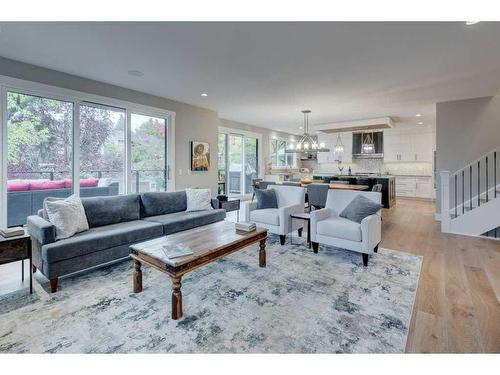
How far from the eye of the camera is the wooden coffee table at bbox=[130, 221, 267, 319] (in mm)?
2088

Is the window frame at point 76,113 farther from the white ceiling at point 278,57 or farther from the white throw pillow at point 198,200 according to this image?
the white throw pillow at point 198,200

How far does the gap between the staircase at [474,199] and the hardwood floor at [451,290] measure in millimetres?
302

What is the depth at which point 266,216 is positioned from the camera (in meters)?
4.20

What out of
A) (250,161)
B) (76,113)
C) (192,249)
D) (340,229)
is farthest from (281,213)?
(250,161)

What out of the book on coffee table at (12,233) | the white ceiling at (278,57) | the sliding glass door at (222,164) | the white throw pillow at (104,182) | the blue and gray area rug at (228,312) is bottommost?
the blue and gray area rug at (228,312)

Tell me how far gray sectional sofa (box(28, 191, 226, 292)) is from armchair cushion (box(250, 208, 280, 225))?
651 millimetres

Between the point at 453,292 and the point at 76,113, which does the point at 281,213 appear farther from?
the point at 76,113

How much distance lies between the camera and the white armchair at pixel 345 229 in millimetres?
3141

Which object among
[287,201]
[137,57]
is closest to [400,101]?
[287,201]

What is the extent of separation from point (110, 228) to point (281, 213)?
238cm

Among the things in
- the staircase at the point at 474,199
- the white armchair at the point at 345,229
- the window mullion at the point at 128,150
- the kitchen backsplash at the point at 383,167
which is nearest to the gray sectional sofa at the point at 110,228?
the window mullion at the point at 128,150

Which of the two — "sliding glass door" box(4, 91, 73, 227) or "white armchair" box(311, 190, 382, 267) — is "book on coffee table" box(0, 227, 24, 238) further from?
"white armchair" box(311, 190, 382, 267)

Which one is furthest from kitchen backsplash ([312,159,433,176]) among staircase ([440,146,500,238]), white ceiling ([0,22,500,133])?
white ceiling ([0,22,500,133])

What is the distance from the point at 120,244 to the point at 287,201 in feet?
8.91
